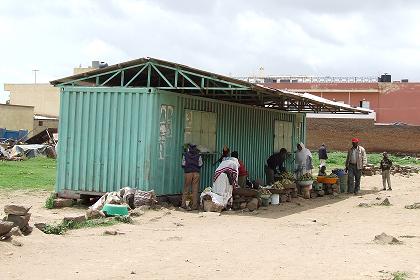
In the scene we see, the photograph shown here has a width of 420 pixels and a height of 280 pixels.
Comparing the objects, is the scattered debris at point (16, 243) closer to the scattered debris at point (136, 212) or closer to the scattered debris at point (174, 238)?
the scattered debris at point (174, 238)

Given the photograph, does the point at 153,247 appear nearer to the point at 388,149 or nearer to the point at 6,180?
the point at 6,180

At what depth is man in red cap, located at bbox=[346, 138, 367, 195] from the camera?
72.0ft

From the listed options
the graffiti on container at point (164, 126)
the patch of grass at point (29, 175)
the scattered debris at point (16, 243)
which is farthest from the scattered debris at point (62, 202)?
the scattered debris at point (16, 243)

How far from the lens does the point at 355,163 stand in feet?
72.3

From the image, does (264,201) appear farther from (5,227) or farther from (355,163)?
(5,227)

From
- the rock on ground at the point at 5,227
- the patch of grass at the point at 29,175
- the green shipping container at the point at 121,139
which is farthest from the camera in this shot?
the patch of grass at the point at 29,175

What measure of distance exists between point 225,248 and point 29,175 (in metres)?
16.7

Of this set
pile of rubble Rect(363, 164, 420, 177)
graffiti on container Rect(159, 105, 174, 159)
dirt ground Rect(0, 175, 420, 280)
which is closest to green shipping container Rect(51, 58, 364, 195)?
graffiti on container Rect(159, 105, 174, 159)

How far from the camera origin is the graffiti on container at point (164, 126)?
53.8 feet

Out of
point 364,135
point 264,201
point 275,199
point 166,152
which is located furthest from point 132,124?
point 364,135

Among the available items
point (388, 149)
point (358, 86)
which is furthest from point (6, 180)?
point (358, 86)

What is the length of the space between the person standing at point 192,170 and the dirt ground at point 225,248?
85cm

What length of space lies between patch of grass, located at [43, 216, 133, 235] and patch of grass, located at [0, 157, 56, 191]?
7696 millimetres

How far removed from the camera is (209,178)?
62.7 feet
